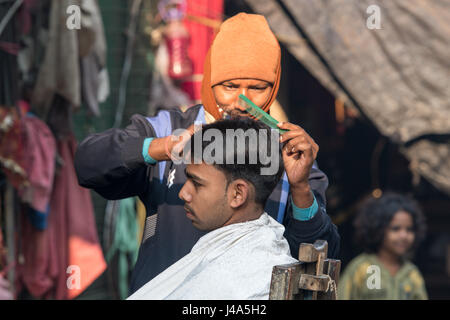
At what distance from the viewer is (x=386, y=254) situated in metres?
5.05

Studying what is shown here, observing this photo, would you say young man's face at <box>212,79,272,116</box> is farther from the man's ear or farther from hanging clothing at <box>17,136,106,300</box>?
hanging clothing at <box>17,136,106,300</box>

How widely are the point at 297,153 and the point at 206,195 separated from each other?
322mm

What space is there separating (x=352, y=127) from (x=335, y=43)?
1790 mm

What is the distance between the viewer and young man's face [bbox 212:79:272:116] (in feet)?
8.04

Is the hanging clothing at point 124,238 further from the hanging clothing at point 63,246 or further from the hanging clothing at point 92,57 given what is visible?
the hanging clothing at point 92,57

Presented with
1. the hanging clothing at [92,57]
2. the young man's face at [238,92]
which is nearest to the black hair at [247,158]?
the young man's face at [238,92]

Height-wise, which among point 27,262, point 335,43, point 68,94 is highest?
point 335,43

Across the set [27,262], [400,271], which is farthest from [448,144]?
[27,262]

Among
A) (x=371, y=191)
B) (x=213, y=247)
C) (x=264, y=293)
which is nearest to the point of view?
(x=264, y=293)

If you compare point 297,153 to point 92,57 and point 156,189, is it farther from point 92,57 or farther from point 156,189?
point 92,57

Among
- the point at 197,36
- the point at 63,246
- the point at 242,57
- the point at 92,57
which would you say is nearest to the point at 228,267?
the point at 242,57

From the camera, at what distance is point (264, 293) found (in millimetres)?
1948

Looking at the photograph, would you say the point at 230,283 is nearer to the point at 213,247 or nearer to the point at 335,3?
the point at 213,247

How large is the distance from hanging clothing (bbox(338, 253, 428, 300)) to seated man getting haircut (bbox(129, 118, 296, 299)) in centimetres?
290
